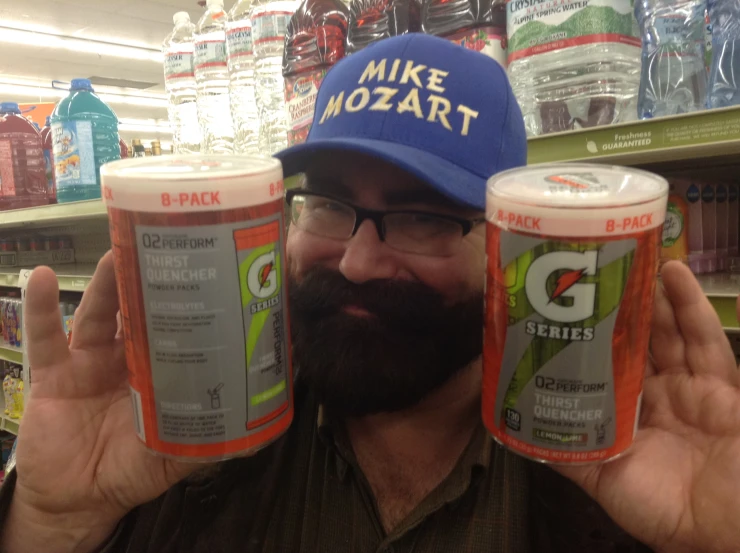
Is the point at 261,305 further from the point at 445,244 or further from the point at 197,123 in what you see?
the point at 197,123

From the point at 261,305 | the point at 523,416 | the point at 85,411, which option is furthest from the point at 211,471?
the point at 523,416

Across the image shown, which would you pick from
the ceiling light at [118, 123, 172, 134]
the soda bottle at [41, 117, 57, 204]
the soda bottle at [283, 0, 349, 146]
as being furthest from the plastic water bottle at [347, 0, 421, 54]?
the ceiling light at [118, 123, 172, 134]

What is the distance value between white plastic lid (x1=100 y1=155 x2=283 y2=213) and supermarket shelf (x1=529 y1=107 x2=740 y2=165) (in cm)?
63

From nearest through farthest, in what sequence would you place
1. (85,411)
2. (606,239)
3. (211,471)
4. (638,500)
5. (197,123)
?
1. (606,239)
2. (638,500)
3. (85,411)
4. (211,471)
5. (197,123)

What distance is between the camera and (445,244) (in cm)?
85

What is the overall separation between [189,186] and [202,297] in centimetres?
10

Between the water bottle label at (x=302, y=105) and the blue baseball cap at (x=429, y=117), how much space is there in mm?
457

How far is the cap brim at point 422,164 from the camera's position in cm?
73

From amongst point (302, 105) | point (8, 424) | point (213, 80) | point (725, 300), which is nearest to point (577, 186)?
point (725, 300)

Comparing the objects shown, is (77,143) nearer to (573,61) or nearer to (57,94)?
(573,61)

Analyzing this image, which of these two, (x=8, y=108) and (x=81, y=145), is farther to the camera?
(x=8, y=108)

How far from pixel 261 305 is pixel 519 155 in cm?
51

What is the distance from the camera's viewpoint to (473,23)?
1205 mm

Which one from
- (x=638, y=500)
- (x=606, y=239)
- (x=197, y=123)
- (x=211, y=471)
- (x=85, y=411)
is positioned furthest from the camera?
(x=197, y=123)
